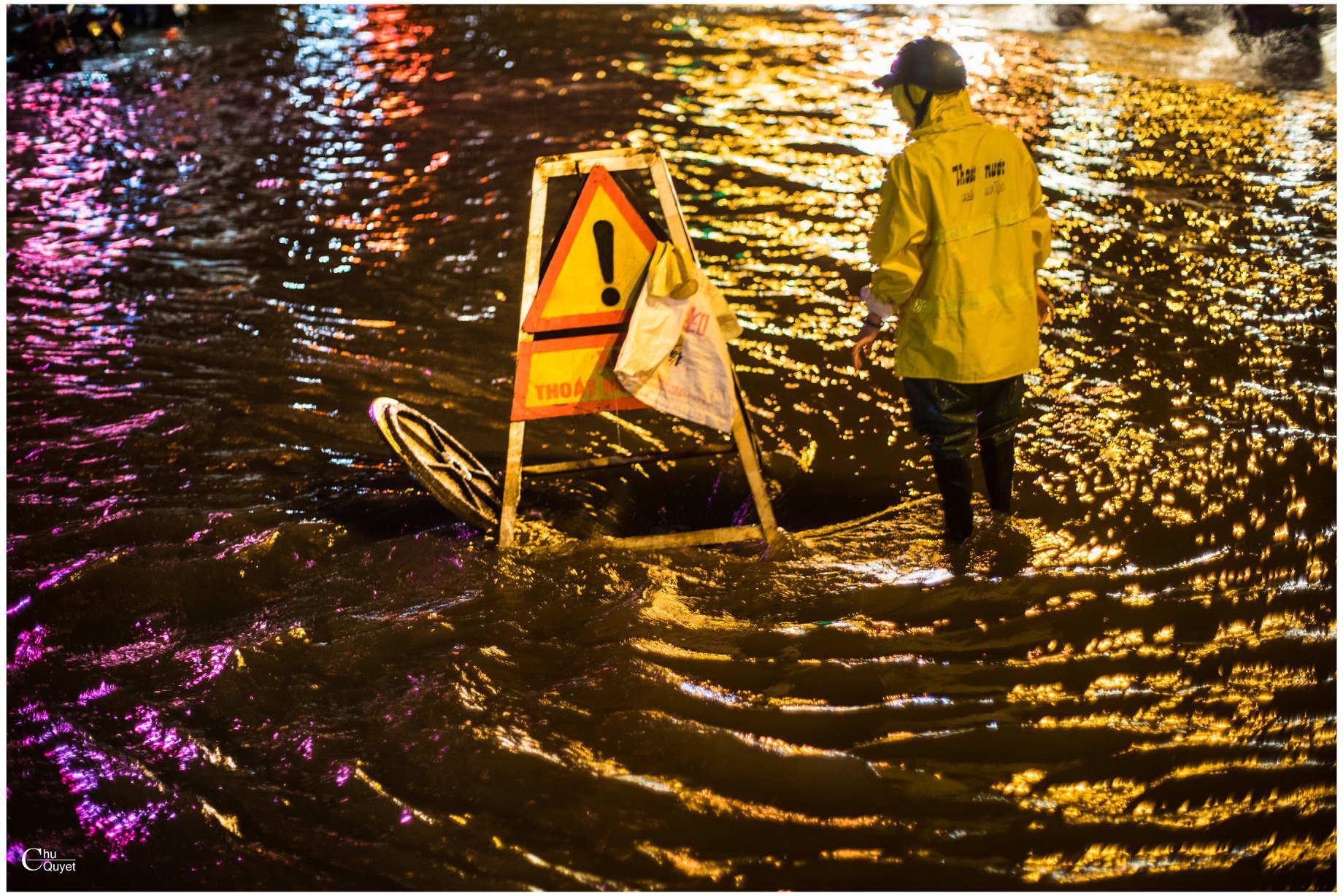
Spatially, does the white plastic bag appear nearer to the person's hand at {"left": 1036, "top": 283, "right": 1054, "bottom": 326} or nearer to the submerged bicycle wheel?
the submerged bicycle wheel

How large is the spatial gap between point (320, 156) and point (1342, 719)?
9.66 meters

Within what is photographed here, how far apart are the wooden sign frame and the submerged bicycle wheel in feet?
0.59

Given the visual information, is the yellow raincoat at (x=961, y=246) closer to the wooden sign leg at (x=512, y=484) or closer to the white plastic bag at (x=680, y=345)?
the white plastic bag at (x=680, y=345)

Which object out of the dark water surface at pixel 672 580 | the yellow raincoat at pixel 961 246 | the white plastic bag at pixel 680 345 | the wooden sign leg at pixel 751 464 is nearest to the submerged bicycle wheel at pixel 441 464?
the dark water surface at pixel 672 580

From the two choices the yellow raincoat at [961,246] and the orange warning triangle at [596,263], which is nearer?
the yellow raincoat at [961,246]

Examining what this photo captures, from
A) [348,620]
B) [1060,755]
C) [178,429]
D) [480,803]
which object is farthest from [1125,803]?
[178,429]

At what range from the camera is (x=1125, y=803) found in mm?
2916

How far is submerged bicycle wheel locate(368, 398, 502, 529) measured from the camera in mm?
4078

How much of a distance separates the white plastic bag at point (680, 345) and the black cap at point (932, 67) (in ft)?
3.26

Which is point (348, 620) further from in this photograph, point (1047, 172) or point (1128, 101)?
point (1128, 101)

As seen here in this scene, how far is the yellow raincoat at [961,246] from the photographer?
3576 millimetres
